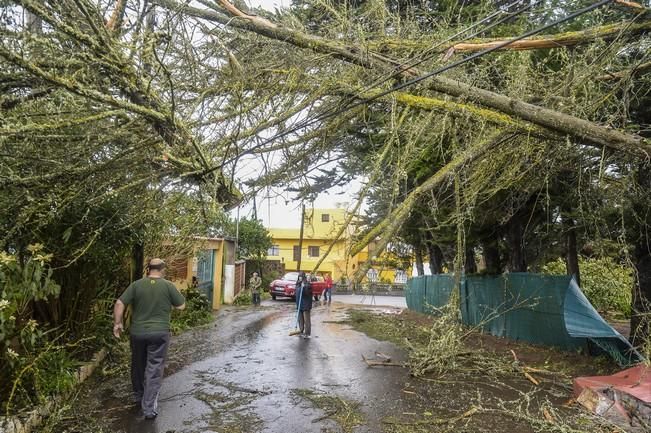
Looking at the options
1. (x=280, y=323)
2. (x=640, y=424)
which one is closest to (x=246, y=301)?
(x=280, y=323)

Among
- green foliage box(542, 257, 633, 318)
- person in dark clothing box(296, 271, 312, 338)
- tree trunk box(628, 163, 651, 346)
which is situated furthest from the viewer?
green foliage box(542, 257, 633, 318)

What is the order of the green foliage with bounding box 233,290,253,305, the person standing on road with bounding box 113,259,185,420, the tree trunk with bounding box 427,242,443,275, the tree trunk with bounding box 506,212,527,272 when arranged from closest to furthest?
the person standing on road with bounding box 113,259,185,420
the tree trunk with bounding box 506,212,527,272
the tree trunk with bounding box 427,242,443,275
the green foliage with bounding box 233,290,253,305

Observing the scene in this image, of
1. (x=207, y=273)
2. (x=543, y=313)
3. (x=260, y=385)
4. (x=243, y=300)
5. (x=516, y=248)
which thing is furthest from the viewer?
(x=243, y=300)

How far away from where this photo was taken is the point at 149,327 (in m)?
5.55

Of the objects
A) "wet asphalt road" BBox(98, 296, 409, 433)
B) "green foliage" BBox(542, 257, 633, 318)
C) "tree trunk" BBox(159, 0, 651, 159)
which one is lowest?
"wet asphalt road" BBox(98, 296, 409, 433)

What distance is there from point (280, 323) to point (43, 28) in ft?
38.0

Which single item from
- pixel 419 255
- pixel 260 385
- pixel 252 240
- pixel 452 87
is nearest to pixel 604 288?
pixel 419 255

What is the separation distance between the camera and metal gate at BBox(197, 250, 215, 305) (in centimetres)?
1840

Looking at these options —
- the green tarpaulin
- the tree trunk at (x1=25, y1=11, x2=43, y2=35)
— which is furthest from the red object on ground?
the tree trunk at (x1=25, y1=11, x2=43, y2=35)

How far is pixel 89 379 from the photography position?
6738mm

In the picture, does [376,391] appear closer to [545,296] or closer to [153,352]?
[153,352]

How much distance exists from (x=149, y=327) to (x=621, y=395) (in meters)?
5.27

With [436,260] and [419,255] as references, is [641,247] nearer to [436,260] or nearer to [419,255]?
[436,260]

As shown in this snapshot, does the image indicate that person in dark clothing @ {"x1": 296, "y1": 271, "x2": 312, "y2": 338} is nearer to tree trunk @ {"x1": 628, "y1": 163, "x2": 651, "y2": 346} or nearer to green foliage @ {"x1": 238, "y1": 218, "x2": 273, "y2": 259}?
tree trunk @ {"x1": 628, "y1": 163, "x2": 651, "y2": 346}
